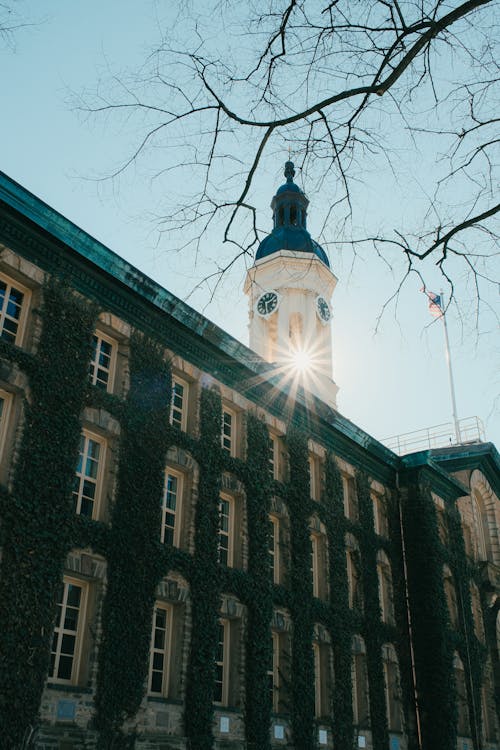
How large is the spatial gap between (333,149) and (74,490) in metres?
11.0

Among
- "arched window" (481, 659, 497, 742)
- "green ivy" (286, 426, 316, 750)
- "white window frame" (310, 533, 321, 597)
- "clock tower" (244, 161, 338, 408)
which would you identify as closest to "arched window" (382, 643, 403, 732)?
"white window frame" (310, 533, 321, 597)

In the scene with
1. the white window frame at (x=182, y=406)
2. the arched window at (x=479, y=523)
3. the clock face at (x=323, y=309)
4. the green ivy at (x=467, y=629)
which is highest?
the clock face at (x=323, y=309)

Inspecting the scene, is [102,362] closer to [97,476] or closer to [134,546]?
[97,476]

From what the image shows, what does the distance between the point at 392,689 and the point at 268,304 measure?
2401cm

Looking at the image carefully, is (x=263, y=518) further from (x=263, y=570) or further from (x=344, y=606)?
(x=344, y=606)

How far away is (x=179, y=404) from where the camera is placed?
21938 mm

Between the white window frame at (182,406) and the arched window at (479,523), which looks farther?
the arched window at (479,523)

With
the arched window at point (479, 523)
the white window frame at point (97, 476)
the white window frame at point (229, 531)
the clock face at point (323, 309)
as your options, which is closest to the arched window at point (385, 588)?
the arched window at point (479, 523)

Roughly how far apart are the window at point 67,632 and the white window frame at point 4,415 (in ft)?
10.6

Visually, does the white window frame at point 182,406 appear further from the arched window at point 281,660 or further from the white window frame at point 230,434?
the arched window at point 281,660

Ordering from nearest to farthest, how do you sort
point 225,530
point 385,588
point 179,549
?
point 179,549 → point 225,530 → point 385,588

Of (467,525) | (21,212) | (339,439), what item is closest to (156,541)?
(21,212)

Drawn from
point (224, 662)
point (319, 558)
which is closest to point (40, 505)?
point (224, 662)

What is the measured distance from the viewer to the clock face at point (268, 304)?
148 ft
